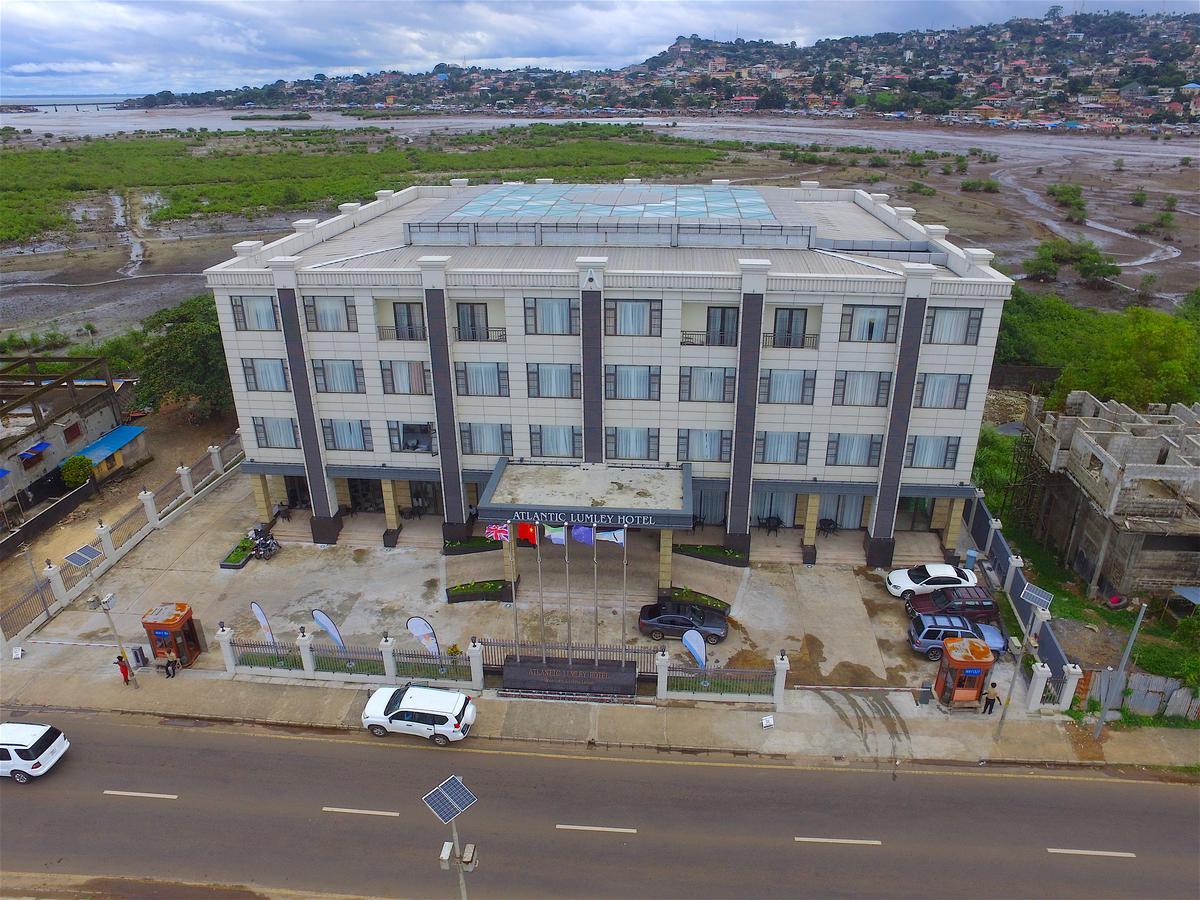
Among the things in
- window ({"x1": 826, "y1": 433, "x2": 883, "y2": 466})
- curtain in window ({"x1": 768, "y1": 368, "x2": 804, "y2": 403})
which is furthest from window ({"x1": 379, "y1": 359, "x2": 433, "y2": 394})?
window ({"x1": 826, "y1": 433, "x2": 883, "y2": 466})

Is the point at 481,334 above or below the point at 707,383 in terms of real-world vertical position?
above

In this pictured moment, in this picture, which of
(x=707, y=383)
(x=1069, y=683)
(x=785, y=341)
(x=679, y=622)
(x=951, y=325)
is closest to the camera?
(x=1069, y=683)

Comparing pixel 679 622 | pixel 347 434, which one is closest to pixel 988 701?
pixel 679 622

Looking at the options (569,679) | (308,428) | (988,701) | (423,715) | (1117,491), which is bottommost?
(988,701)

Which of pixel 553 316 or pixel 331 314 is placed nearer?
pixel 553 316

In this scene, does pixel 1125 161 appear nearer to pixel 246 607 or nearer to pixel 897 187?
pixel 897 187

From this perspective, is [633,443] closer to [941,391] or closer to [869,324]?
[869,324]

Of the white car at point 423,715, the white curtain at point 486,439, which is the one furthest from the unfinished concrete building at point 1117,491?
the white car at point 423,715

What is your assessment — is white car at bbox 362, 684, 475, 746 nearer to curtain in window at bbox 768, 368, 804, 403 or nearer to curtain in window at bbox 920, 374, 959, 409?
curtain in window at bbox 768, 368, 804, 403
